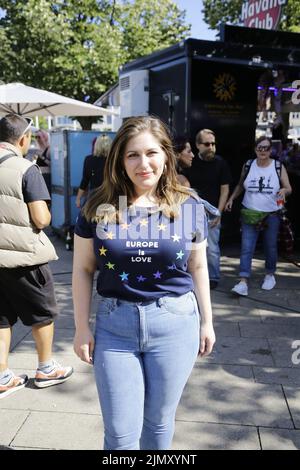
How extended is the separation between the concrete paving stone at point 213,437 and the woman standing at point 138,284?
2.37ft

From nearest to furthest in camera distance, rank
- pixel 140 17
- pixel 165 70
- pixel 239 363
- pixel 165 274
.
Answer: pixel 165 274 → pixel 239 363 → pixel 165 70 → pixel 140 17

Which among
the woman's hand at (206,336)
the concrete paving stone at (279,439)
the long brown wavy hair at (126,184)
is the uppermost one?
the long brown wavy hair at (126,184)

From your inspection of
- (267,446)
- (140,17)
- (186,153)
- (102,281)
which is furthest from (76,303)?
(140,17)

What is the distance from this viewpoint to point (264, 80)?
7.72 metres

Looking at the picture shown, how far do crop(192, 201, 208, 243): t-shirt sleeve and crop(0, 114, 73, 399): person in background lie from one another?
129 centimetres

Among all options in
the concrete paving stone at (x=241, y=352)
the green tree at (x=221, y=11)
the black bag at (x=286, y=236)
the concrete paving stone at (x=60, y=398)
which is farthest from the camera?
the green tree at (x=221, y=11)

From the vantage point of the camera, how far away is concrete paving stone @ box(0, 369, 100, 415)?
3.00 meters

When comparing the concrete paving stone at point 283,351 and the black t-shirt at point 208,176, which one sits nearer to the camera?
the concrete paving stone at point 283,351

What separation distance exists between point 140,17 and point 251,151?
14773mm

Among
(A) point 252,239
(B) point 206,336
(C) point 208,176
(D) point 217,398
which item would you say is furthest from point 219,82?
(B) point 206,336

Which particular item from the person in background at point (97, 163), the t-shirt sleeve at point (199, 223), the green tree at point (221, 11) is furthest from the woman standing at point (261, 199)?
the green tree at point (221, 11)

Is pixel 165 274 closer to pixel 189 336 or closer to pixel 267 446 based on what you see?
pixel 189 336

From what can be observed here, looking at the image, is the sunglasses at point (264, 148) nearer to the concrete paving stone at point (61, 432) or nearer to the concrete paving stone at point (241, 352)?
the concrete paving stone at point (241, 352)

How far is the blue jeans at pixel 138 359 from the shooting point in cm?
186
